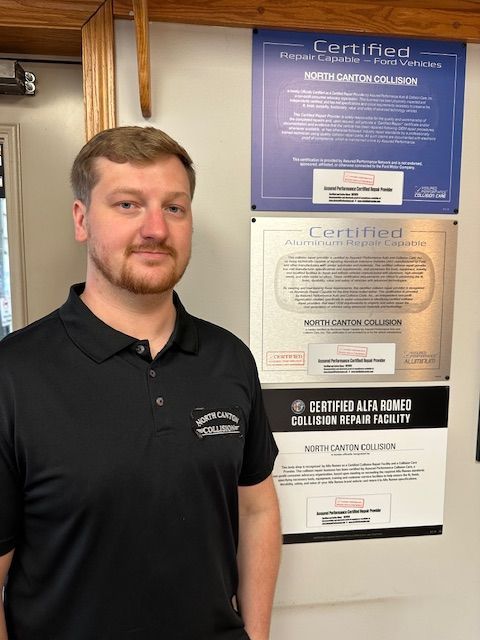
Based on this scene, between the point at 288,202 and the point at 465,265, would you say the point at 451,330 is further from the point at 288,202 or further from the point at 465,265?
the point at 288,202

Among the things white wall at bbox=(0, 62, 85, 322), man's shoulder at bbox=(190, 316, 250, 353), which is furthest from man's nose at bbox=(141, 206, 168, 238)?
white wall at bbox=(0, 62, 85, 322)

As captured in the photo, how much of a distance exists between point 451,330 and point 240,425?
719 millimetres

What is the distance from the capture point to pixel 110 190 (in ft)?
2.75

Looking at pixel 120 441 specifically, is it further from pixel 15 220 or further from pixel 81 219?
pixel 15 220

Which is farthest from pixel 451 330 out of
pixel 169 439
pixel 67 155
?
pixel 67 155

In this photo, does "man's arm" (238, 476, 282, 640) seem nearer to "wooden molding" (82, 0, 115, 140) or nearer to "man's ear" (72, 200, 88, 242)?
"man's ear" (72, 200, 88, 242)

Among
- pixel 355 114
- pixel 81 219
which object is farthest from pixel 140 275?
pixel 355 114

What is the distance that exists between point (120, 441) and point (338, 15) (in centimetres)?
109

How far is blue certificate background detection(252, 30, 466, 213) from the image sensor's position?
1.20m

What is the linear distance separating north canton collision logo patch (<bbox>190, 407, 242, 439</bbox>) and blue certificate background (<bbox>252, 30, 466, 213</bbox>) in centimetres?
56

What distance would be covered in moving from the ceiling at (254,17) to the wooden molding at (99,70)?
0.02 m

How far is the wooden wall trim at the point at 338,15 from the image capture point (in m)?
1.12

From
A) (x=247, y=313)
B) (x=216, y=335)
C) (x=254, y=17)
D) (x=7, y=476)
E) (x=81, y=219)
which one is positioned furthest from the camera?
(x=247, y=313)

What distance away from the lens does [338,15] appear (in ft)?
3.82
